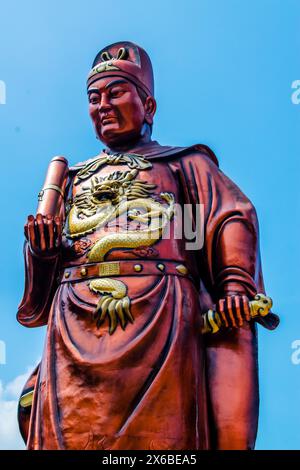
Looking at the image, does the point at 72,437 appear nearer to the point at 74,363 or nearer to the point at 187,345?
the point at 74,363

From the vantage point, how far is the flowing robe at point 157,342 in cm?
573

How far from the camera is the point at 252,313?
20.1 feet

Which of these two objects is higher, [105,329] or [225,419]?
[105,329]

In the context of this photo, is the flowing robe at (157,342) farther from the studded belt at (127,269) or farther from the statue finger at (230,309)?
the statue finger at (230,309)

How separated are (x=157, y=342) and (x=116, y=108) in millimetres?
2204

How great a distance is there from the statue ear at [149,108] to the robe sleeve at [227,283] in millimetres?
601

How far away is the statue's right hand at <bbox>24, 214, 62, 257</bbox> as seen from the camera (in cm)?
645

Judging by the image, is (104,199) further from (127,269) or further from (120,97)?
(120,97)

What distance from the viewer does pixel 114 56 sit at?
746 centimetres

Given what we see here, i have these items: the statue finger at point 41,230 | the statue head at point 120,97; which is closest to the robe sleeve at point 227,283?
the statue head at point 120,97
